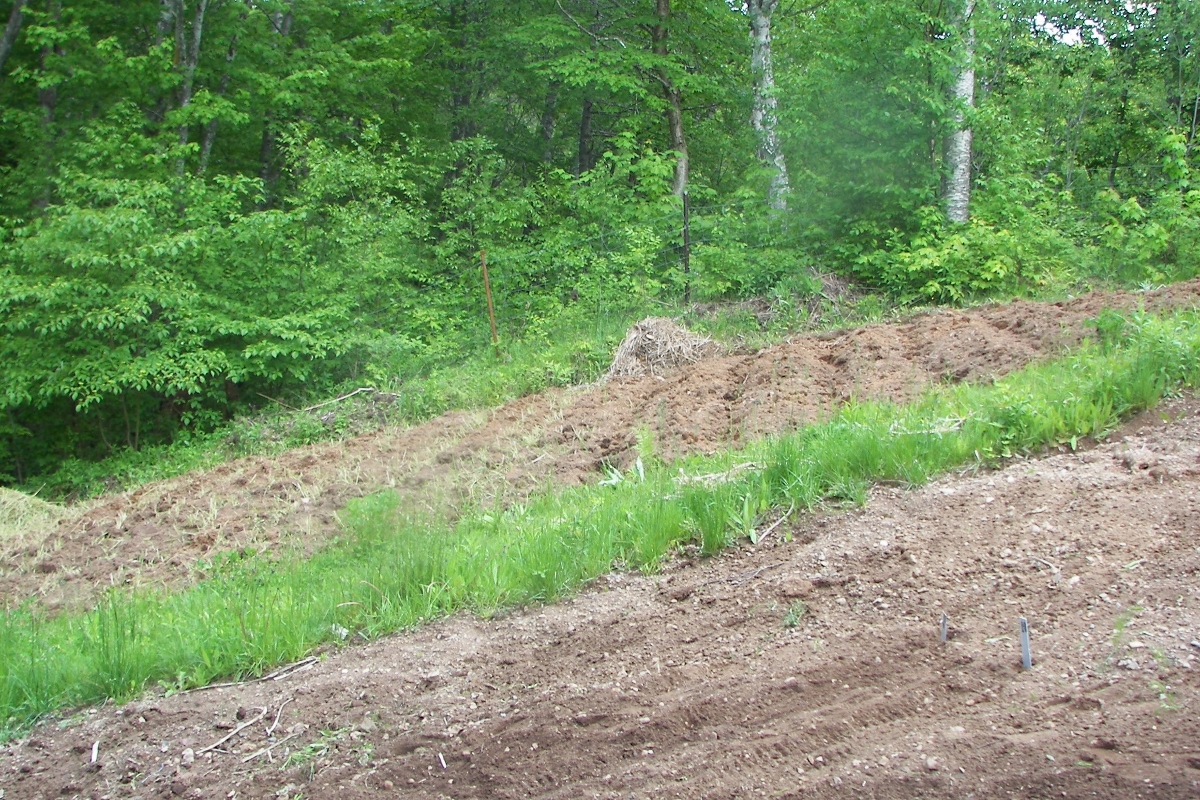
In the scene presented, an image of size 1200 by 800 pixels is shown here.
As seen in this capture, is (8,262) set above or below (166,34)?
below

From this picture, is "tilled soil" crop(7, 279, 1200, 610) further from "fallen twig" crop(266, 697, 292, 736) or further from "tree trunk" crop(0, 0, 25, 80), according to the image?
"tree trunk" crop(0, 0, 25, 80)

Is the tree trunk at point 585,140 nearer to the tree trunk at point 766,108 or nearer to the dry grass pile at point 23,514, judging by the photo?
the tree trunk at point 766,108

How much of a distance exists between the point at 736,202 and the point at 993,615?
12.8 metres

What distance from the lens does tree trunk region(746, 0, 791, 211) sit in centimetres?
1413

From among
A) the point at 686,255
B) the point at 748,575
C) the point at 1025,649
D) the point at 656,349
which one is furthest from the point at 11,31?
the point at 1025,649

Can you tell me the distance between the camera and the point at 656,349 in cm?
1130

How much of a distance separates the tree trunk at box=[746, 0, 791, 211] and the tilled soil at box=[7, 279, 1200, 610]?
4250 millimetres

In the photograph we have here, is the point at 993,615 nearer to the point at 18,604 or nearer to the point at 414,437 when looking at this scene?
the point at 18,604

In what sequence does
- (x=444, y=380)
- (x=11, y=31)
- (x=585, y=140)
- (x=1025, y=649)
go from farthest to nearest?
(x=585, y=140) → (x=11, y=31) → (x=444, y=380) → (x=1025, y=649)

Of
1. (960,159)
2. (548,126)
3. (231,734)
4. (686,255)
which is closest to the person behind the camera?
(231,734)

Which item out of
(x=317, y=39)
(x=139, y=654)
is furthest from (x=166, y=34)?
(x=139, y=654)

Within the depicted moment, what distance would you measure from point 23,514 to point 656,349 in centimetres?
707

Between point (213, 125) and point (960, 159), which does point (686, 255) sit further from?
point (213, 125)

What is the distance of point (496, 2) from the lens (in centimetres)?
2119
